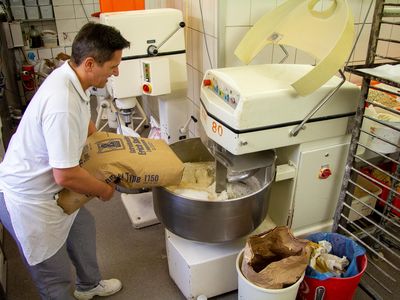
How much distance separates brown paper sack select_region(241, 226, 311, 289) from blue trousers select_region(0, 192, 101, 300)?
705mm

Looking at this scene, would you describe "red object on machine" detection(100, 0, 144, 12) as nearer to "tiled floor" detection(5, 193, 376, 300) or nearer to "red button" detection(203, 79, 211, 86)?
"red button" detection(203, 79, 211, 86)

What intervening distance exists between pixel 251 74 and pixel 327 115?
37 centimetres

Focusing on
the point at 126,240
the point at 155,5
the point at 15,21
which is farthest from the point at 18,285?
the point at 15,21

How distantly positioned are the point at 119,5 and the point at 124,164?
1.45m

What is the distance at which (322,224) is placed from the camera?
1895 millimetres

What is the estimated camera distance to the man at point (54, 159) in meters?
1.14

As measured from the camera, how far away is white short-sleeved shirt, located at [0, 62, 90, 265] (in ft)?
3.70

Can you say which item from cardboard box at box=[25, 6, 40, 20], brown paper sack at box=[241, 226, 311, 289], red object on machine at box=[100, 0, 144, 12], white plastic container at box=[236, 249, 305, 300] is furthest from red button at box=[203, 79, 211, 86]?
cardboard box at box=[25, 6, 40, 20]

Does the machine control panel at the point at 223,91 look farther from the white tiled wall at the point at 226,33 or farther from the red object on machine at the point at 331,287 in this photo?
the red object on machine at the point at 331,287

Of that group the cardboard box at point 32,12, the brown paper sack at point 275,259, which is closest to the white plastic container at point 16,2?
the cardboard box at point 32,12

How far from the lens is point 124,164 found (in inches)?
54.2

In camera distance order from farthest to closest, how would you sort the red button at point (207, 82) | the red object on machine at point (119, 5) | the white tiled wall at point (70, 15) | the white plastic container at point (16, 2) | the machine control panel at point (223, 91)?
the white tiled wall at point (70, 15), the white plastic container at point (16, 2), the red object on machine at point (119, 5), the red button at point (207, 82), the machine control panel at point (223, 91)

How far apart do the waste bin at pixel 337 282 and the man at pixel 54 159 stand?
878 millimetres

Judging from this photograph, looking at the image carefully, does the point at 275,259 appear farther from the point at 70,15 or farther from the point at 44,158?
the point at 70,15
